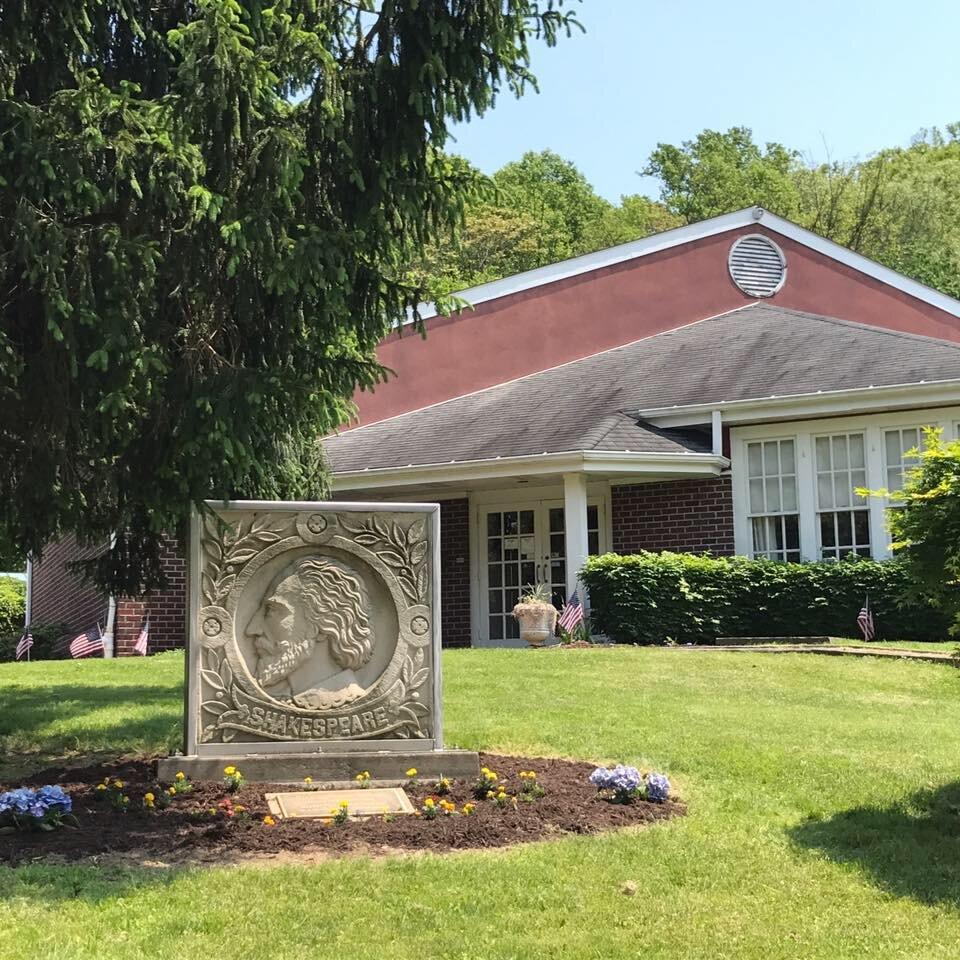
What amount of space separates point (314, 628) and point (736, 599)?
8.89 metres

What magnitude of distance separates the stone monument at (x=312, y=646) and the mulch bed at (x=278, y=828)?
0.25m

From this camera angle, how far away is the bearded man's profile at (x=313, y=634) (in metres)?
7.22

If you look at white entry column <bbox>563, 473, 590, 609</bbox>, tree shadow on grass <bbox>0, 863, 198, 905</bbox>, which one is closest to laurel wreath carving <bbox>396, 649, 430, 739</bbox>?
tree shadow on grass <bbox>0, 863, 198, 905</bbox>

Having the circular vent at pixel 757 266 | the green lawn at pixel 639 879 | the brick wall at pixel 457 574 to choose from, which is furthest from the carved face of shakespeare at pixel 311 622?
the circular vent at pixel 757 266

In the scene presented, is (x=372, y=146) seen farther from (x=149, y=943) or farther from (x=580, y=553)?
(x=580, y=553)

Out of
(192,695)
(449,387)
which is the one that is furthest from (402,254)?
(449,387)

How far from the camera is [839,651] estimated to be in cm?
1302

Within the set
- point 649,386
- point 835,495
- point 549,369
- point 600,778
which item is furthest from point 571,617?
point 600,778

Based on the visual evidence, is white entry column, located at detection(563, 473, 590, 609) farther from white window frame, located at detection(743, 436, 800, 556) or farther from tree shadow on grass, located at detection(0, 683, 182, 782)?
tree shadow on grass, located at detection(0, 683, 182, 782)

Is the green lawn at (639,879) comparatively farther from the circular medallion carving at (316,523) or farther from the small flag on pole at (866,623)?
the small flag on pole at (866,623)

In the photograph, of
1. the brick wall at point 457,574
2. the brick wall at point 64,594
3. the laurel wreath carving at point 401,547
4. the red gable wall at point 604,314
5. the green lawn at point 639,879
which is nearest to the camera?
the green lawn at point 639,879

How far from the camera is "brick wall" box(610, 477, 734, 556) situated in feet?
53.9

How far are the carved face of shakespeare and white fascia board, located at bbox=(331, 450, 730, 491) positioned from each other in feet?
27.1

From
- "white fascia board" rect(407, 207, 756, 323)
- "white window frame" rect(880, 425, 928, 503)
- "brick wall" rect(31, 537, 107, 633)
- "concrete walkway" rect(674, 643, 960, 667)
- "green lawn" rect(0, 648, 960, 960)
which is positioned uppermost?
"white fascia board" rect(407, 207, 756, 323)
